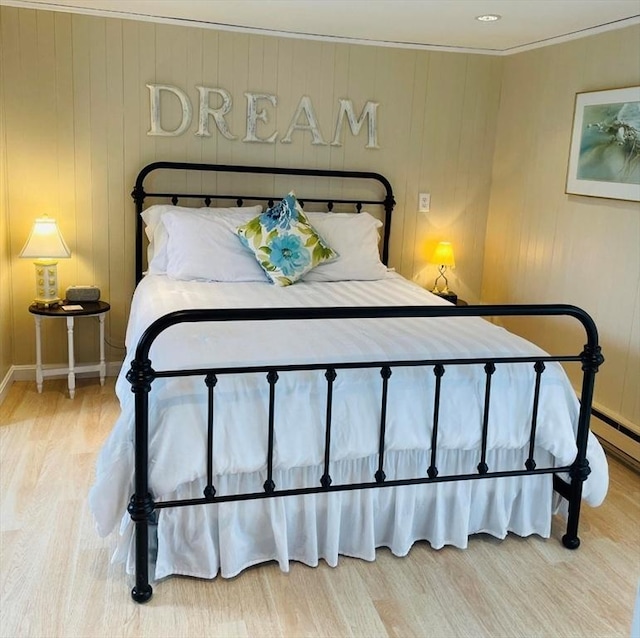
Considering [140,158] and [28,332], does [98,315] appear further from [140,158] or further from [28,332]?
[140,158]

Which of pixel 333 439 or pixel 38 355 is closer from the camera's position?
pixel 333 439

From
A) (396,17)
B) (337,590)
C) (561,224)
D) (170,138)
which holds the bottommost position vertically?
(337,590)

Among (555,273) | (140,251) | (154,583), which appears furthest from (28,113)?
(555,273)

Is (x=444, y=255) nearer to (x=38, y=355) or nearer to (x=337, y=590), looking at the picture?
→ (x=38, y=355)

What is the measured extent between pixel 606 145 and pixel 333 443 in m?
2.35

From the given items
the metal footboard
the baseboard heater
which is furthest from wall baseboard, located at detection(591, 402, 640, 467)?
the metal footboard

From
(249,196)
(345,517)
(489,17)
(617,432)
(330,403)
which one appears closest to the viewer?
(330,403)

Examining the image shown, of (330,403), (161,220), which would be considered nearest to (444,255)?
(161,220)

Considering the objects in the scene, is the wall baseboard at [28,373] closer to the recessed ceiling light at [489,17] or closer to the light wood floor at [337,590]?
the light wood floor at [337,590]

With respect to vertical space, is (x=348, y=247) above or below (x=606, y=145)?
below

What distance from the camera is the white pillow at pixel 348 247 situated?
4051mm

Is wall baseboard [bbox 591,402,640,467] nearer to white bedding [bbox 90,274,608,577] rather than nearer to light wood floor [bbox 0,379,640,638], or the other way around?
light wood floor [bbox 0,379,640,638]

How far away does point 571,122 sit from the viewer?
4.03 meters

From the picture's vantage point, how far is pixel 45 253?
12.8 feet
